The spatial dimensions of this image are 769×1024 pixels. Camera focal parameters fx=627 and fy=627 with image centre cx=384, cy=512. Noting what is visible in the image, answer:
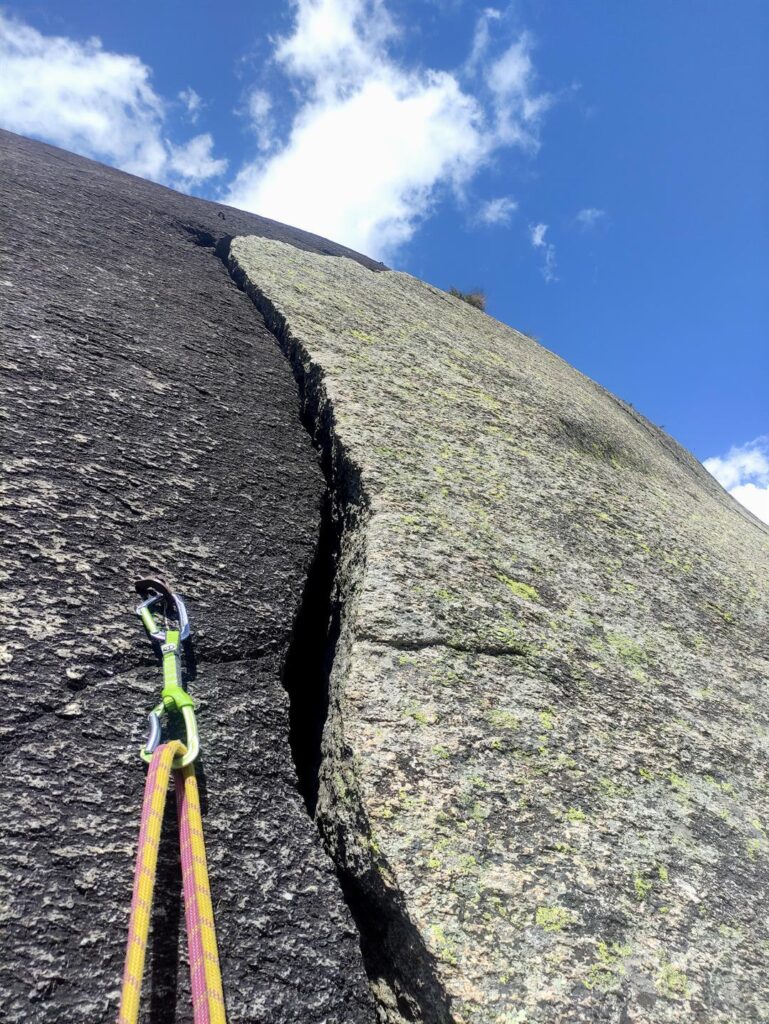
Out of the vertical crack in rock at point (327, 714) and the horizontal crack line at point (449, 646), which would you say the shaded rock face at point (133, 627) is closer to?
the vertical crack in rock at point (327, 714)

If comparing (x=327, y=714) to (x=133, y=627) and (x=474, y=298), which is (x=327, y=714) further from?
(x=474, y=298)

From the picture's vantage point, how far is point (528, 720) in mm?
2297

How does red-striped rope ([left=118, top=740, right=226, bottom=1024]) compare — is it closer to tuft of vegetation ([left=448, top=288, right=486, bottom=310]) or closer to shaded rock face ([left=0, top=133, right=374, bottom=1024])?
shaded rock face ([left=0, top=133, right=374, bottom=1024])

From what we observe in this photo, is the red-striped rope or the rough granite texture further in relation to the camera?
the rough granite texture

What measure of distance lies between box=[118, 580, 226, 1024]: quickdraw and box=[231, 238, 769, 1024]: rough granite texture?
1.50ft

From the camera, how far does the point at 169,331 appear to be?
3834mm

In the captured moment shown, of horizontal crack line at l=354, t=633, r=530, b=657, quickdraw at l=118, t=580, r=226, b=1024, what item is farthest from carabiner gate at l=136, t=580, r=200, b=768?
horizontal crack line at l=354, t=633, r=530, b=657

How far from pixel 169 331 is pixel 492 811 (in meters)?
3.22

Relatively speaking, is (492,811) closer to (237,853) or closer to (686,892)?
(686,892)

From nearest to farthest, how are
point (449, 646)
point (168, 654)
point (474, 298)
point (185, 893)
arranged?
point (185, 893), point (168, 654), point (449, 646), point (474, 298)

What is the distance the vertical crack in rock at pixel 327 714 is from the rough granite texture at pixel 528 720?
12 mm

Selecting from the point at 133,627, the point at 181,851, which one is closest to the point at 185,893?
the point at 181,851

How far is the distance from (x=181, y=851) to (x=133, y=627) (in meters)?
0.80

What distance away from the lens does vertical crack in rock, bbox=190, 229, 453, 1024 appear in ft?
5.57
